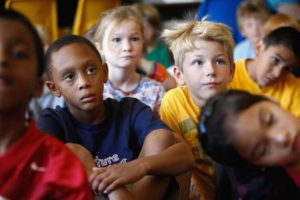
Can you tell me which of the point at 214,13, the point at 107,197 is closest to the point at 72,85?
the point at 107,197

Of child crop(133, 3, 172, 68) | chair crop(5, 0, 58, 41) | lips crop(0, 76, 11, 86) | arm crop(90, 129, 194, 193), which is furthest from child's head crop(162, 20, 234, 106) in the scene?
chair crop(5, 0, 58, 41)

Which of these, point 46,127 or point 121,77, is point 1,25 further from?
point 121,77

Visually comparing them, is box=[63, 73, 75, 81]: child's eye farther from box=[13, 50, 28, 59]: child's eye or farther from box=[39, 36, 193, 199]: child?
box=[13, 50, 28, 59]: child's eye

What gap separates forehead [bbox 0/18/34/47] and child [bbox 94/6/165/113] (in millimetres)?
986

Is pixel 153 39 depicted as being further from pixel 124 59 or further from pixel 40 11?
pixel 124 59

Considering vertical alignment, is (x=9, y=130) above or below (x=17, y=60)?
below

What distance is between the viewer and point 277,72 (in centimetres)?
Answer: 176

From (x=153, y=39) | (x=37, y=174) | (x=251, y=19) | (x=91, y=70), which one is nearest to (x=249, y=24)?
(x=251, y=19)

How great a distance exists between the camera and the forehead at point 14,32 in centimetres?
94

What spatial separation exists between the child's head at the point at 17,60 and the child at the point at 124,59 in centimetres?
97

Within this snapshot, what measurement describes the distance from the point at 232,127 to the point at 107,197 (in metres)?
0.31

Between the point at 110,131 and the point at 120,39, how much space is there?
0.72 meters

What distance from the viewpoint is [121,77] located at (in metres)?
2.00

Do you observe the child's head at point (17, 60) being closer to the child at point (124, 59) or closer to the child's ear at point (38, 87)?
the child's ear at point (38, 87)
